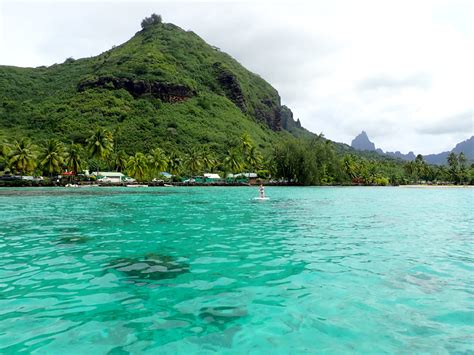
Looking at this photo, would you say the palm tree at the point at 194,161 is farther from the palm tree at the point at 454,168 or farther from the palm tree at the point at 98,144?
the palm tree at the point at 454,168

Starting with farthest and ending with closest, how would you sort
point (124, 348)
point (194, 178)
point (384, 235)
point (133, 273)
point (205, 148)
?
point (205, 148)
point (194, 178)
point (384, 235)
point (133, 273)
point (124, 348)

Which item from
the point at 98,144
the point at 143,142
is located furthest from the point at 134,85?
the point at 98,144

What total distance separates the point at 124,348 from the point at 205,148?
141550mm

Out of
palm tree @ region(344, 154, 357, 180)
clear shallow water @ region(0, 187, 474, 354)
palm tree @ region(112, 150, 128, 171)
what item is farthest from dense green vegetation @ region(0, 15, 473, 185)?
clear shallow water @ region(0, 187, 474, 354)

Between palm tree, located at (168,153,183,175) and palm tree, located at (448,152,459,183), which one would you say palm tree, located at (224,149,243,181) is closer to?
palm tree, located at (168,153,183,175)

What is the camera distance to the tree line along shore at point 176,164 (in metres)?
91.8

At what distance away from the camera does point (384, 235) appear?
16.5 meters

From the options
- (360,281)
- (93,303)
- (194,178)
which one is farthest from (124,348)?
(194,178)

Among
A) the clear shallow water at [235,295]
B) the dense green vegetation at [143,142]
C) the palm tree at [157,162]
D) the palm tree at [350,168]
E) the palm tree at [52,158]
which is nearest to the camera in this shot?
the clear shallow water at [235,295]

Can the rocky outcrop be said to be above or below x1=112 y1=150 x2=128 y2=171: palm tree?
above

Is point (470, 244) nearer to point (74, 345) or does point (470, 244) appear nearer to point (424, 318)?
point (424, 318)

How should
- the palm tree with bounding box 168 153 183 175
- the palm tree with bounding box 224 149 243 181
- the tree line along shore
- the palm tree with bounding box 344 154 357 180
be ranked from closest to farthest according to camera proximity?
the tree line along shore
the palm tree with bounding box 224 149 243 181
the palm tree with bounding box 168 153 183 175
the palm tree with bounding box 344 154 357 180

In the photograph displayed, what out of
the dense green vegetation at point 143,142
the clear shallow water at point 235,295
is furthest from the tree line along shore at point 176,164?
the clear shallow water at point 235,295

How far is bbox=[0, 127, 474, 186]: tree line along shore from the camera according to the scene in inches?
3615
